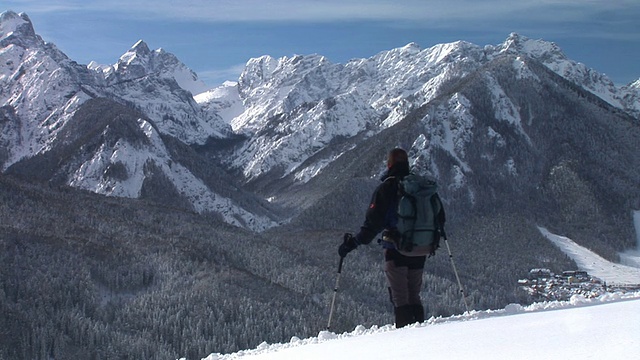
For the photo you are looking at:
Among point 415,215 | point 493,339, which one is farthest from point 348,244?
point 493,339

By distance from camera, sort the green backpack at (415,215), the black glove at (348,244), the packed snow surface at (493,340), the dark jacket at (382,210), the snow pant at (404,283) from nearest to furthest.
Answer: the packed snow surface at (493,340), the green backpack at (415,215), the dark jacket at (382,210), the snow pant at (404,283), the black glove at (348,244)

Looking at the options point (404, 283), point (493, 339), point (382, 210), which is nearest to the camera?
point (493, 339)

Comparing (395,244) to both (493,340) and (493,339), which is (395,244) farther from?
(493,340)

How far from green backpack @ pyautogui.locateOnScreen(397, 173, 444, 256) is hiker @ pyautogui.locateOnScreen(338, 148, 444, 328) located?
0.16 metres

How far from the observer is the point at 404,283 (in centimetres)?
1931

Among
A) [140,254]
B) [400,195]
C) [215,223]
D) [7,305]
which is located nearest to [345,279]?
[140,254]

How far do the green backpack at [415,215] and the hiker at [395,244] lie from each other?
16cm

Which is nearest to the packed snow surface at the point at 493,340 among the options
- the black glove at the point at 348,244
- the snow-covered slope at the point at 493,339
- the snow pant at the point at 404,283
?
the snow-covered slope at the point at 493,339

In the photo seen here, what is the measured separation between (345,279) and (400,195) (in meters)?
118

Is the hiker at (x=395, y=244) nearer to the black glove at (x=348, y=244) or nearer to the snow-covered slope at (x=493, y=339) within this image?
the black glove at (x=348, y=244)

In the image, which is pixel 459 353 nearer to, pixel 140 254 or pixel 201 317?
pixel 201 317

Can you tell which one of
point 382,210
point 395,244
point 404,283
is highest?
point 382,210

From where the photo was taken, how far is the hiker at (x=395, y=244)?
745 inches

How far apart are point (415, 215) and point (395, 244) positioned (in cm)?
97
